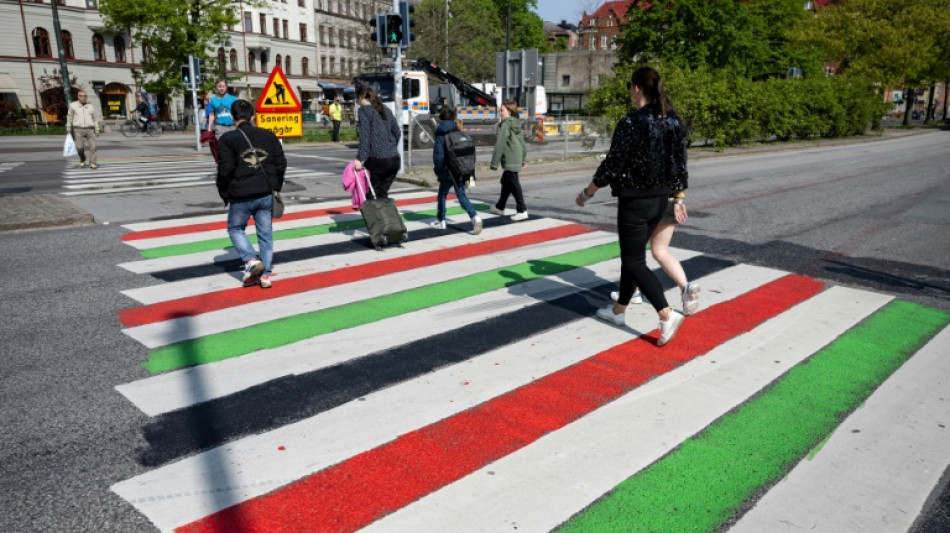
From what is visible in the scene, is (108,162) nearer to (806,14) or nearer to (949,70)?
(806,14)

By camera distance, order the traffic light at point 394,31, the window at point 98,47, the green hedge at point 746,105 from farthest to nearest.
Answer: the window at point 98,47 < the green hedge at point 746,105 < the traffic light at point 394,31

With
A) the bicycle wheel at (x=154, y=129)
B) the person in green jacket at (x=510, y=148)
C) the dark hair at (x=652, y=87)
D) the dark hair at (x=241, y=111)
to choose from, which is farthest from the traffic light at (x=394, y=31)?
the bicycle wheel at (x=154, y=129)

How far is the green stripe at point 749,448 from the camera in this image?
3082 mm

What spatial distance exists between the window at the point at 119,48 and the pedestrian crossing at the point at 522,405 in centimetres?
5054

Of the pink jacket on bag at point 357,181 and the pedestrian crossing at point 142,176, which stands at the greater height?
the pink jacket on bag at point 357,181

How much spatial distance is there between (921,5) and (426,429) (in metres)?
53.4

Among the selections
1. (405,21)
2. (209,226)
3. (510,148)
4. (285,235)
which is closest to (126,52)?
(405,21)

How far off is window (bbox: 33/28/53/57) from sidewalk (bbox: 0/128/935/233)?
59.4 feet

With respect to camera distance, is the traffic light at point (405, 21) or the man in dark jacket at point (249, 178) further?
the traffic light at point (405, 21)

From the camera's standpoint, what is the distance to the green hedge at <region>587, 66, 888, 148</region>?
24.2 meters

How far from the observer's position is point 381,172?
27.2 feet

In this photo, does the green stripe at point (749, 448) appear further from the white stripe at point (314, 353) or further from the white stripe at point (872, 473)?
the white stripe at point (314, 353)

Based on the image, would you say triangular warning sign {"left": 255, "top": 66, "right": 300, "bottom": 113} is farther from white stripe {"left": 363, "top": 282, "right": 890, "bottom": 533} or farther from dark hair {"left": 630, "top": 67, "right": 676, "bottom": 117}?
white stripe {"left": 363, "top": 282, "right": 890, "bottom": 533}

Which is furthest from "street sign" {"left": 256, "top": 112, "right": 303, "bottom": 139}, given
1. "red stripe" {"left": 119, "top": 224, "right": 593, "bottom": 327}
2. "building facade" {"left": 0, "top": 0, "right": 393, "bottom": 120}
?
A: "building facade" {"left": 0, "top": 0, "right": 393, "bottom": 120}
